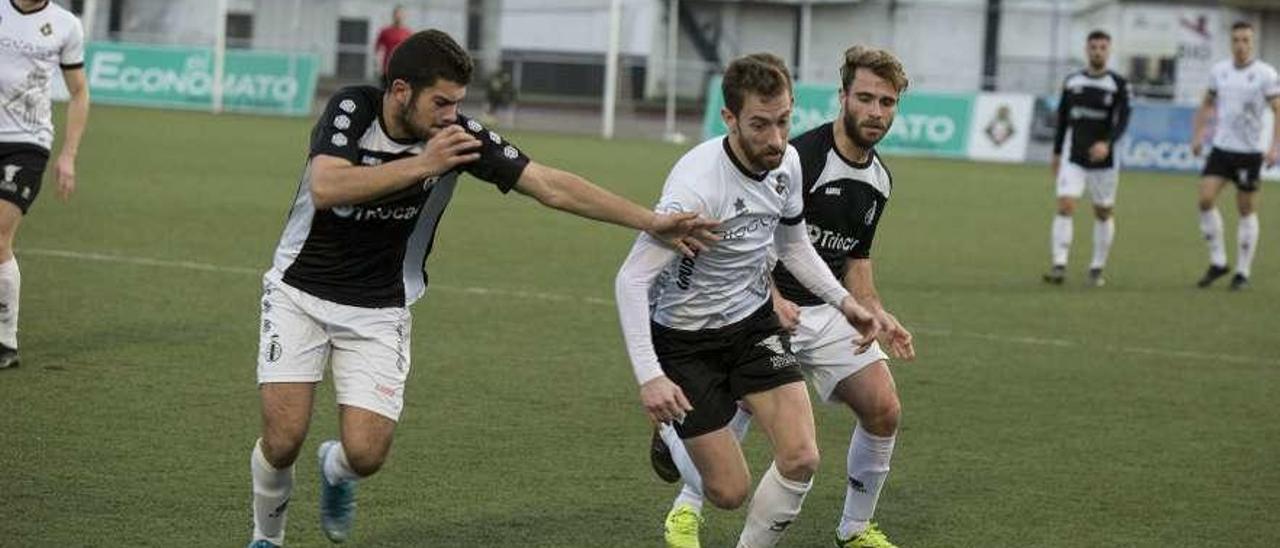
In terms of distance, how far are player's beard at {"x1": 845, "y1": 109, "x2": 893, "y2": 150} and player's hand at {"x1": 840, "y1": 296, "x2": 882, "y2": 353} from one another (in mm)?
781

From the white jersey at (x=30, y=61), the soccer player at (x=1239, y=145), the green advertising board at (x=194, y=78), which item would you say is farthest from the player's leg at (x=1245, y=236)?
the green advertising board at (x=194, y=78)

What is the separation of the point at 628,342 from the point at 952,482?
9.35 feet

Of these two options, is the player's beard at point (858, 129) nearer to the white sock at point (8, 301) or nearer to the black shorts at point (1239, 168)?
the white sock at point (8, 301)

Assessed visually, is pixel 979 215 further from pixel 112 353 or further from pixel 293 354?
pixel 293 354

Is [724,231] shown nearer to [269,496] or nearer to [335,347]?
A: [335,347]

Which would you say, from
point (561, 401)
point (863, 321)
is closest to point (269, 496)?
point (863, 321)

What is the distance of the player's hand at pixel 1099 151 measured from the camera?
59.0 ft

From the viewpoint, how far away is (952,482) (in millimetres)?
8883

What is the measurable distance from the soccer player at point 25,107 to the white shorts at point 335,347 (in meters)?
4.13

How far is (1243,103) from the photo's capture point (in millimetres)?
18766

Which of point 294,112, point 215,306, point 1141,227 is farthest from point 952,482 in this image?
point 294,112

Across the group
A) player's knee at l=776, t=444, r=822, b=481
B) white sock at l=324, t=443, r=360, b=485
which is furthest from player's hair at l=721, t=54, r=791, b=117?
white sock at l=324, t=443, r=360, b=485

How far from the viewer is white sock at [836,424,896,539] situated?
24.8ft

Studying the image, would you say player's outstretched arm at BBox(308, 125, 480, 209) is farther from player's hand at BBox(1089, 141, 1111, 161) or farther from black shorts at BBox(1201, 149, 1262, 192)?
black shorts at BBox(1201, 149, 1262, 192)
